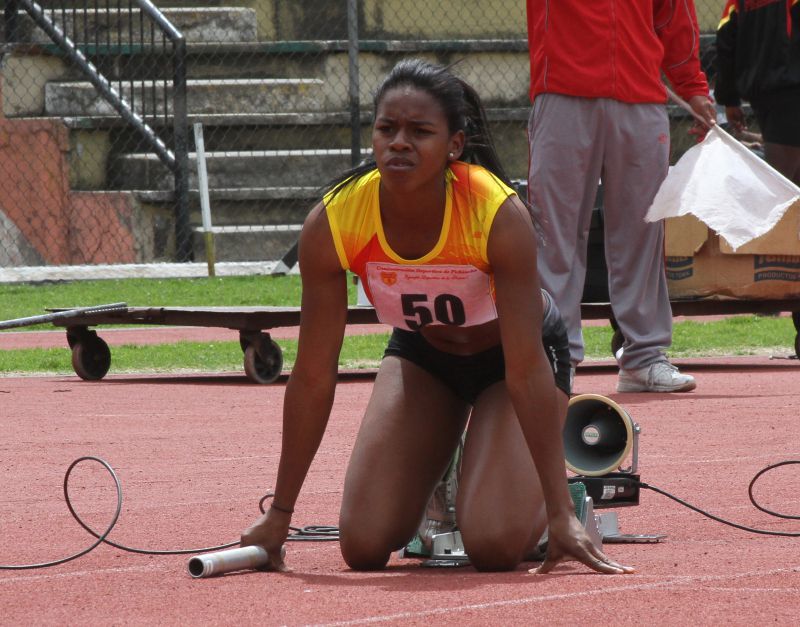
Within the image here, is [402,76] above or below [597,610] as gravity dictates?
above

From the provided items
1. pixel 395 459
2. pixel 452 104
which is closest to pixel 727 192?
pixel 395 459

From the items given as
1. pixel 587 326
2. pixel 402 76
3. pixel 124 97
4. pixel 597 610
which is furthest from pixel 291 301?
pixel 597 610

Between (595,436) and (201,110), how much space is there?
12.3 meters

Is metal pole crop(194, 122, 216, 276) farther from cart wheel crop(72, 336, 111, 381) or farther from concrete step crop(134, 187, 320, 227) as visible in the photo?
cart wheel crop(72, 336, 111, 381)

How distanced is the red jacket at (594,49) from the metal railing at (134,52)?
26.3ft

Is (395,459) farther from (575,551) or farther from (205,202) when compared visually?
(205,202)

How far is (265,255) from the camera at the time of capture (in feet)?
53.3

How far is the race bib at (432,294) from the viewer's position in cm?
460

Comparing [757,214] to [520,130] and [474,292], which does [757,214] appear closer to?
[474,292]

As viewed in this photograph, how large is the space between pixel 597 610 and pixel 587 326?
9262 mm

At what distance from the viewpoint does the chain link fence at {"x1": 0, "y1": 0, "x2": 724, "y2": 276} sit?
15.9 m

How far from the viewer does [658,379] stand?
8391 millimetres

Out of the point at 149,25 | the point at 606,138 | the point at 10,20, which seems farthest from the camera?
the point at 149,25

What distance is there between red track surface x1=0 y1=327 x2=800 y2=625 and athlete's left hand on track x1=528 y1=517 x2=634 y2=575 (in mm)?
43
